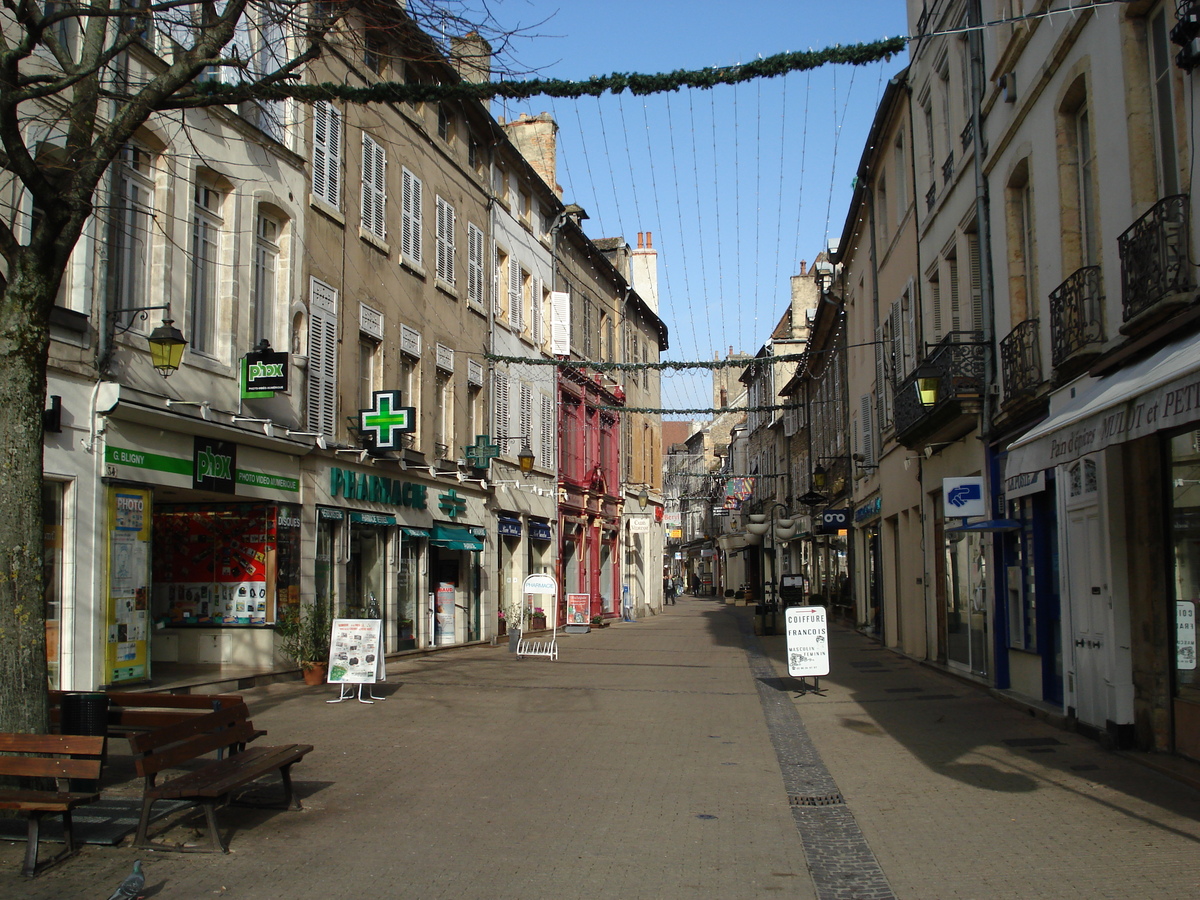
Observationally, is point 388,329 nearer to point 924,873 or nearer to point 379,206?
point 379,206

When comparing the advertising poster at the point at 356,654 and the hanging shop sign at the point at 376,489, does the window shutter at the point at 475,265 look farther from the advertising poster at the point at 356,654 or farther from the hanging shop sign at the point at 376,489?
the advertising poster at the point at 356,654

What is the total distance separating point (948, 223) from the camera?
16.1 metres

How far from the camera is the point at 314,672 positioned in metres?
14.6

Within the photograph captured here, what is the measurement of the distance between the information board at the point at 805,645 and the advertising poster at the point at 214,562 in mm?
7089

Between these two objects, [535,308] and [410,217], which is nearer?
[410,217]

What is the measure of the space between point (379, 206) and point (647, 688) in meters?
9.73

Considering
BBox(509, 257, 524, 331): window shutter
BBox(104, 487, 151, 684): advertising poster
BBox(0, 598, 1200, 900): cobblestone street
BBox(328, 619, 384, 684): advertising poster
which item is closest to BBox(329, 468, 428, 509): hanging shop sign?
BBox(328, 619, 384, 684): advertising poster

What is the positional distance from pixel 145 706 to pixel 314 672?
6.70 meters

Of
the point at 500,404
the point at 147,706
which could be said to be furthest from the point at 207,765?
the point at 500,404

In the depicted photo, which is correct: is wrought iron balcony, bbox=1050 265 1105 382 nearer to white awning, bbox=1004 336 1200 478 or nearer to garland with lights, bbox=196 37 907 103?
white awning, bbox=1004 336 1200 478

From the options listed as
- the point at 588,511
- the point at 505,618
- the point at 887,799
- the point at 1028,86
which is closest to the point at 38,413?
the point at 887,799

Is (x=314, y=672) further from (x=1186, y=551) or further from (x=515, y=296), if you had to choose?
(x=515, y=296)

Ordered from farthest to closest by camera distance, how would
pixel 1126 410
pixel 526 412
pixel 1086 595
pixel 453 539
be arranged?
pixel 526 412
pixel 453 539
pixel 1086 595
pixel 1126 410

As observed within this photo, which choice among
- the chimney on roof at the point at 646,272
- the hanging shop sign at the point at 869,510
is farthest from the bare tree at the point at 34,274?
the chimney on roof at the point at 646,272
